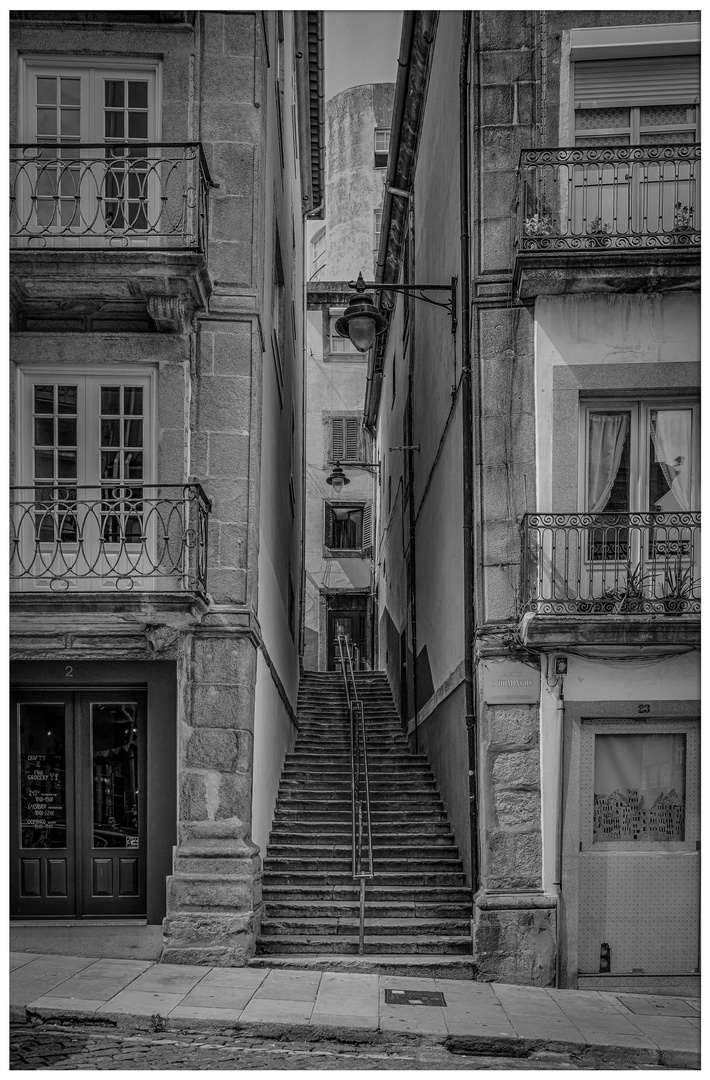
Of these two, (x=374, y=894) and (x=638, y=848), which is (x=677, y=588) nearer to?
(x=638, y=848)

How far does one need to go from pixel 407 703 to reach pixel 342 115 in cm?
2469

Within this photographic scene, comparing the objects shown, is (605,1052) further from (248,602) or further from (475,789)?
(248,602)

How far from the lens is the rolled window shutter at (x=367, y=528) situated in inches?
1241

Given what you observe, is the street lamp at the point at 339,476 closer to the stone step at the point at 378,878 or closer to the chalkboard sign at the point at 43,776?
the stone step at the point at 378,878

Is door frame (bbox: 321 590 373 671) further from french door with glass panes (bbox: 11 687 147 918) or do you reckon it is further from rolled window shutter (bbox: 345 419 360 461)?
french door with glass panes (bbox: 11 687 147 918)

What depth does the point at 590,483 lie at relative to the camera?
10.7m

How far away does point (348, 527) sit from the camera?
31922 mm

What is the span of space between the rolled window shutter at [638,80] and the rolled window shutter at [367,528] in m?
21.0

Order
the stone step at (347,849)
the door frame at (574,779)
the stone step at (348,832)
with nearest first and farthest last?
the door frame at (574,779) < the stone step at (347,849) < the stone step at (348,832)

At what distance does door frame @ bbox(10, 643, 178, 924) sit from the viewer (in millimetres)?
10562

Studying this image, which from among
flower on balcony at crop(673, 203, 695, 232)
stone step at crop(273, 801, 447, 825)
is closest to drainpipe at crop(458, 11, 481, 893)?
flower on balcony at crop(673, 203, 695, 232)

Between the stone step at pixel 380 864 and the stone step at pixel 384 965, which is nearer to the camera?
the stone step at pixel 384 965

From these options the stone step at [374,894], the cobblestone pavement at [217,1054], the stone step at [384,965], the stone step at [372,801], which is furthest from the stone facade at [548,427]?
the stone step at [372,801]

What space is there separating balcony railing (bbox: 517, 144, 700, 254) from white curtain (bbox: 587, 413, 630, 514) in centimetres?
172
